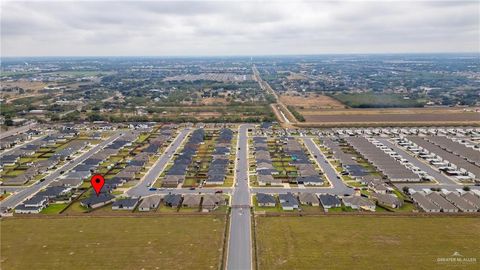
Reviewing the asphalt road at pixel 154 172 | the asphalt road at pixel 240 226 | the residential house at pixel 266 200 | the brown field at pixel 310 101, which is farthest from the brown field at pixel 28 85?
the residential house at pixel 266 200

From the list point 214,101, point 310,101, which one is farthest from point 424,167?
point 214,101

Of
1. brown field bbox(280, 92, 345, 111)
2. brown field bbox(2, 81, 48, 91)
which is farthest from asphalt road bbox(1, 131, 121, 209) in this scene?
brown field bbox(2, 81, 48, 91)

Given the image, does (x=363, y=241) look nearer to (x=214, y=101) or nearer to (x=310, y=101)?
(x=310, y=101)

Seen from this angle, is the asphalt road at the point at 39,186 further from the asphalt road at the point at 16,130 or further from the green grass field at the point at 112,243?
the asphalt road at the point at 16,130

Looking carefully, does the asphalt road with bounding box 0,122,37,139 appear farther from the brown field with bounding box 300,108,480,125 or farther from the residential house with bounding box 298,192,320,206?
the brown field with bounding box 300,108,480,125

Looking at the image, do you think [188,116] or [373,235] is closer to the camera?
[373,235]

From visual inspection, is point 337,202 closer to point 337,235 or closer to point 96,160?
point 337,235

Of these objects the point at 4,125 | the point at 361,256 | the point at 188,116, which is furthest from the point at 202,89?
the point at 361,256
